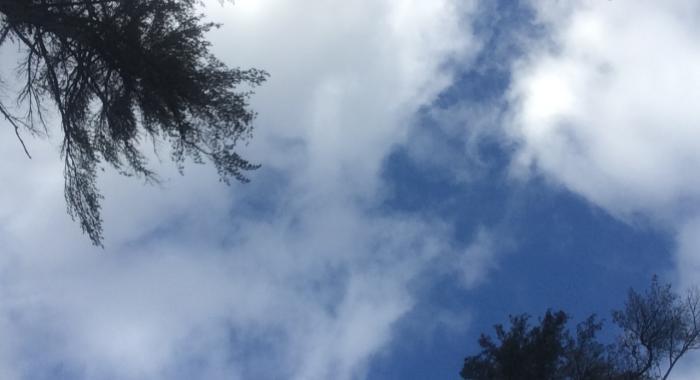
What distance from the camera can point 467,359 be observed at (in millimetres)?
17656

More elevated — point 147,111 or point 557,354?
point 147,111

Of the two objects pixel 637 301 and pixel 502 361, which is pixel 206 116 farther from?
pixel 637 301

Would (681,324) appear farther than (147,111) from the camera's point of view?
Yes

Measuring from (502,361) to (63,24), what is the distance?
38.5ft

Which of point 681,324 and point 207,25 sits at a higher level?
point 207,25

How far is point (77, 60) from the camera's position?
13094 millimetres

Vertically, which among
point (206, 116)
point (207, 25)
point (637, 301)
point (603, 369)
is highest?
point (207, 25)

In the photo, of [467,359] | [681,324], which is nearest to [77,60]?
[467,359]

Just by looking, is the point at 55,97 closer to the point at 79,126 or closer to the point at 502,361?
the point at 79,126

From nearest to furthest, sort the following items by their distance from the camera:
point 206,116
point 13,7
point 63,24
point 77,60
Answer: point 13,7
point 63,24
point 77,60
point 206,116

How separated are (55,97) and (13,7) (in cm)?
190

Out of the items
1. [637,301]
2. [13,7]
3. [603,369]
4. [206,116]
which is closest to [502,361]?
[603,369]

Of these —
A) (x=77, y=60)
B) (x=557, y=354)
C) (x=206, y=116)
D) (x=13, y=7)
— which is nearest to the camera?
(x=13, y=7)

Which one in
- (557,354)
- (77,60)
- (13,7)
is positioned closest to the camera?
(13,7)
